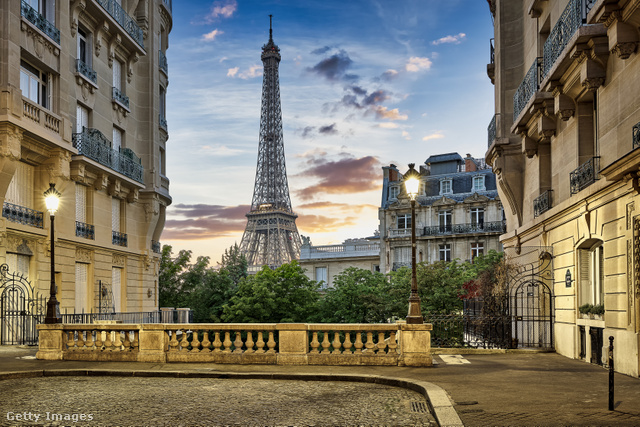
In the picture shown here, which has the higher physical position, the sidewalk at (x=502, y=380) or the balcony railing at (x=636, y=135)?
the balcony railing at (x=636, y=135)

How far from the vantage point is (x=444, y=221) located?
58.8 m

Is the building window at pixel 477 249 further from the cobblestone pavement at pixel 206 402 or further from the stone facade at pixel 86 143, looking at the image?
the cobblestone pavement at pixel 206 402

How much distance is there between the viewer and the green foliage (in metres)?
37.6

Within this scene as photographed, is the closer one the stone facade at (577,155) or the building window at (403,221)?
Answer: the stone facade at (577,155)

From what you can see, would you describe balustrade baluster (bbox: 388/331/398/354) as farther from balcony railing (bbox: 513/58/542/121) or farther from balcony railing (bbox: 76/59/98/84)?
balcony railing (bbox: 76/59/98/84)

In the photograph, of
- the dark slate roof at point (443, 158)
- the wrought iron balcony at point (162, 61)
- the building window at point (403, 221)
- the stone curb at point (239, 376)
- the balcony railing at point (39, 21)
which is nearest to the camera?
the stone curb at point (239, 376)

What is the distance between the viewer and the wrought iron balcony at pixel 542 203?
1964 centimetres

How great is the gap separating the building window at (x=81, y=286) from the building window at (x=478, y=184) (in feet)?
133

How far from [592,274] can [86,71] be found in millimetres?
21802

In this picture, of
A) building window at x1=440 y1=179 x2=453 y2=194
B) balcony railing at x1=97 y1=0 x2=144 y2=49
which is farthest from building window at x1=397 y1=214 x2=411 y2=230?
balcony railing at x1=97 y1=0 x2=144 y2=49

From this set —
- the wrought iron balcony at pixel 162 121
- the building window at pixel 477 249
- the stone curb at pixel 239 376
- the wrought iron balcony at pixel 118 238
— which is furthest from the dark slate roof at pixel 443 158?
the stone curb at pixel 239 376

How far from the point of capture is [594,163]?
50.1 ft

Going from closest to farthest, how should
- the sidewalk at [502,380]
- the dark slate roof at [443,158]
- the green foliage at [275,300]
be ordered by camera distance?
1. the sidewalk at [502,380]
2. the green foliage at [275,300]
3. the dark slate roof at [443,158]

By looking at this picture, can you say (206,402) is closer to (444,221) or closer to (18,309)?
(18,309)
